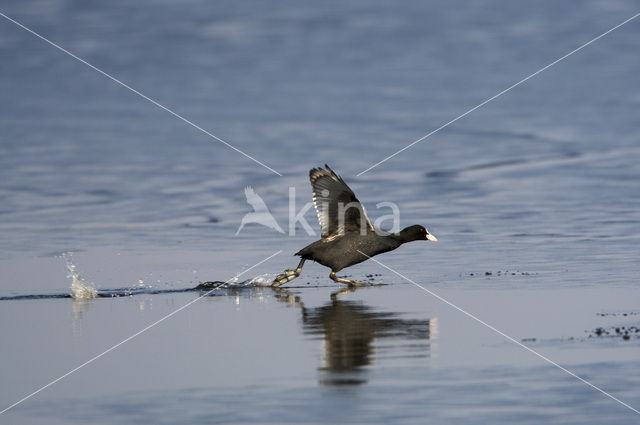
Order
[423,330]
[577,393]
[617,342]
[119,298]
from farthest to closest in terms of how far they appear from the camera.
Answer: [119,298], [423,330], [617,342], [577,393]

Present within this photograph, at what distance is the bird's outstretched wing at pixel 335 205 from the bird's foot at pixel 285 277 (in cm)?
75

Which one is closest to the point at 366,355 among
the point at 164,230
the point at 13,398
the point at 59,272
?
the point at 13,398

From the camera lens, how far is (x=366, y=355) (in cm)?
1024

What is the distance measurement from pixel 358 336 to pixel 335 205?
5.42 m

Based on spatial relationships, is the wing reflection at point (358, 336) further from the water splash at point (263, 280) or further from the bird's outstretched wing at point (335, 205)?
the water splash at point (263, 280)

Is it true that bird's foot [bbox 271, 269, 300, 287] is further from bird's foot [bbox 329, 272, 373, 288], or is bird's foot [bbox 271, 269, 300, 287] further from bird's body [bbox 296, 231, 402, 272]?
bird's foot [bbox 329, 272, 373, 288]

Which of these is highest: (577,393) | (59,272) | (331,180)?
(331,180)

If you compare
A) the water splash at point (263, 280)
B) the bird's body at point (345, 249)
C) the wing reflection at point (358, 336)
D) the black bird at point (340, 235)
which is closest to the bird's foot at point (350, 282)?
the black bird at point (340, 235)

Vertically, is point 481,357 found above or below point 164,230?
below

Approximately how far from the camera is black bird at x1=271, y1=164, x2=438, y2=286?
1658 centimetres

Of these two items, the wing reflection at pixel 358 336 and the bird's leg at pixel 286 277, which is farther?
the bird's leg at pixel 286 277

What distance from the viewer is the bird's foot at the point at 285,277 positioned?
668 inches

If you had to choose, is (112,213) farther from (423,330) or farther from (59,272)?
(423,330)

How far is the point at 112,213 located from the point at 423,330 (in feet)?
49.1
